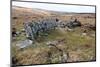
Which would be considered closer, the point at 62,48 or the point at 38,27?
the point at 38,27

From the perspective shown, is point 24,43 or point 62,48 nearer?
point 24,43

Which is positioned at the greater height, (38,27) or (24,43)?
(38,27)

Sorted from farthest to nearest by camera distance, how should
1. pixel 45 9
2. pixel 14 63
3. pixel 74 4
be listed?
1. pixel 74 4
2. pixel 45 9
3. pixel 14 63

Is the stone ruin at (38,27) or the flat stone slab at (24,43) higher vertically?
the stone ruin at (38,27)

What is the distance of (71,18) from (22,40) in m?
0.78

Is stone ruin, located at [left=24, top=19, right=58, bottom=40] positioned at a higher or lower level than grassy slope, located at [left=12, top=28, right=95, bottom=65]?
higher

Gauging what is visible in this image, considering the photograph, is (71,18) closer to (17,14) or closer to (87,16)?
(87,16)

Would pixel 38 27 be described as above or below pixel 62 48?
above

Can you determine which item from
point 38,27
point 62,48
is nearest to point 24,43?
point 38,27

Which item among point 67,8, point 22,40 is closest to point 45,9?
point 67,8

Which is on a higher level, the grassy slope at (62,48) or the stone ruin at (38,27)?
the stone ruin at (38,27)

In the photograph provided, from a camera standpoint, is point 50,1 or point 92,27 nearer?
point 50,1

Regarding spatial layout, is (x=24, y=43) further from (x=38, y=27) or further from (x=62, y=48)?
(x=62, y=48)

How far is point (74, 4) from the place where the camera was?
2.81m
